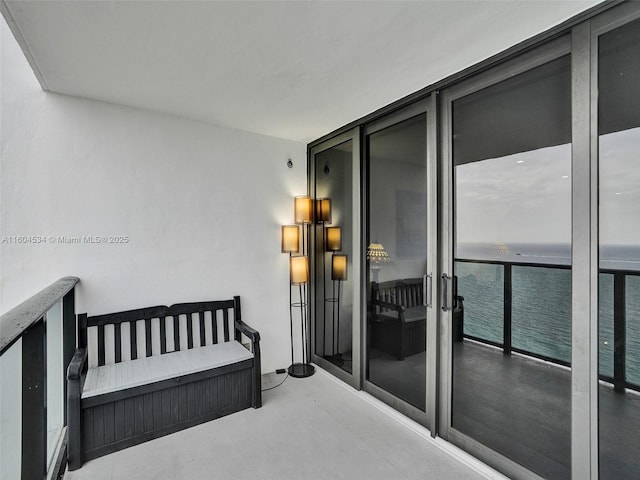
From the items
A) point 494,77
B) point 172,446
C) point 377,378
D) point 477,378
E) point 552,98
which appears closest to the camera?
point 552,98

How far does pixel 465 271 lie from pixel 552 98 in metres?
1.14

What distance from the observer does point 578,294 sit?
1.70 meters

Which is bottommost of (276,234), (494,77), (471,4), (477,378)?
(477,378)

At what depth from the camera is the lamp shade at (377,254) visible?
294 cm

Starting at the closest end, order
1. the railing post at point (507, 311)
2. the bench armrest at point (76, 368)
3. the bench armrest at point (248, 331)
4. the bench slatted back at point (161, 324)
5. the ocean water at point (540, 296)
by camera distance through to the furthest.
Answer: the ocean water at point (540, 296), the railing post at point (507, 311), the bench armrest at point (76, 368), the bench slatted back at point (161, 324), the bench armrest at point (248, 331)

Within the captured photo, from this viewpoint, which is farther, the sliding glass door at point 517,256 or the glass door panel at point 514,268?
the glass door panel at point 514,268

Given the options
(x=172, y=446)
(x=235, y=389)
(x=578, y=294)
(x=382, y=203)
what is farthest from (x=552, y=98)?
(x=172, y=446)

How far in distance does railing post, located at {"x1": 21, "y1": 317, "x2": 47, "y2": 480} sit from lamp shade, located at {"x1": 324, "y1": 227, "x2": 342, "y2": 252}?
2.47m

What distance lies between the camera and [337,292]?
11.6ft

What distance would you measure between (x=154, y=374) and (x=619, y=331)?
2.91 meters

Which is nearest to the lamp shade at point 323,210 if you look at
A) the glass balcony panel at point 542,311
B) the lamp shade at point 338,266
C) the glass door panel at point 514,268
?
the lamp shade at point 338,266

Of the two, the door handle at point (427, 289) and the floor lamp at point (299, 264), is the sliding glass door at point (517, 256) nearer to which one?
the door handle at point (427, 289)

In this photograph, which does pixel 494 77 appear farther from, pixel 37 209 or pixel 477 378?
pixel 37 209

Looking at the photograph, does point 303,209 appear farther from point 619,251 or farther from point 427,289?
point 619,251
